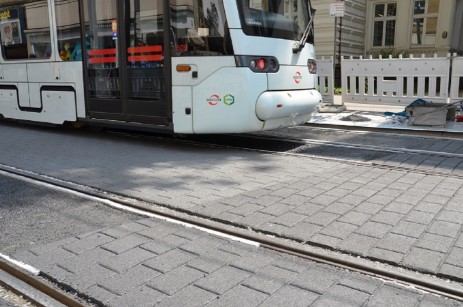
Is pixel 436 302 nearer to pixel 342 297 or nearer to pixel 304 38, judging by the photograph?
pixel 342 297

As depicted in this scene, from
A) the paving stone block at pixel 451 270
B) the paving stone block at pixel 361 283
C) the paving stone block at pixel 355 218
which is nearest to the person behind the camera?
the paving stone block at pixel 361 283

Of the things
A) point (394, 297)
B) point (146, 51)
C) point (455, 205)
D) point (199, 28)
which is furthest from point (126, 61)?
point (394, 297)

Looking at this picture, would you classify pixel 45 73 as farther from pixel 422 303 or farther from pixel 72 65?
pixel 422 303

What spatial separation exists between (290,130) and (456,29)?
45.1 ft

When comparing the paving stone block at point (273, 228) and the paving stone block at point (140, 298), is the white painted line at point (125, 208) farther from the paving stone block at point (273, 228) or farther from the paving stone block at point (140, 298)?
the paving stone block at point (140, 298)

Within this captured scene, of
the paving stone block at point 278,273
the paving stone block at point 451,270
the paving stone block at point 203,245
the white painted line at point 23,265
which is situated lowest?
the paving stone block at point 278,273

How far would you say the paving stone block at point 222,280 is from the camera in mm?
2631

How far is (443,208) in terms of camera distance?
3.92 metres

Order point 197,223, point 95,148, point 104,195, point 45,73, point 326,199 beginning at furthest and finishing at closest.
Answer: point 45,73
point 95,148
point 104,195
point 326,199
point 197,223

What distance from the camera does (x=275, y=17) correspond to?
6.59m

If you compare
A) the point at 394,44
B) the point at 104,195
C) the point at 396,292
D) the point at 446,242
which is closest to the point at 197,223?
the point at 104,195

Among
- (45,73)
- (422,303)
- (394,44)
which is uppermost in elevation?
(394,44)

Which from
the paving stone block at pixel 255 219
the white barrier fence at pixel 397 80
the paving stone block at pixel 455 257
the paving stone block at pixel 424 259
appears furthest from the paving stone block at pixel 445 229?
the white barrier fence at pixel 397 80

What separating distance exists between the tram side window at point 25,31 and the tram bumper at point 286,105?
4807 millimetres
